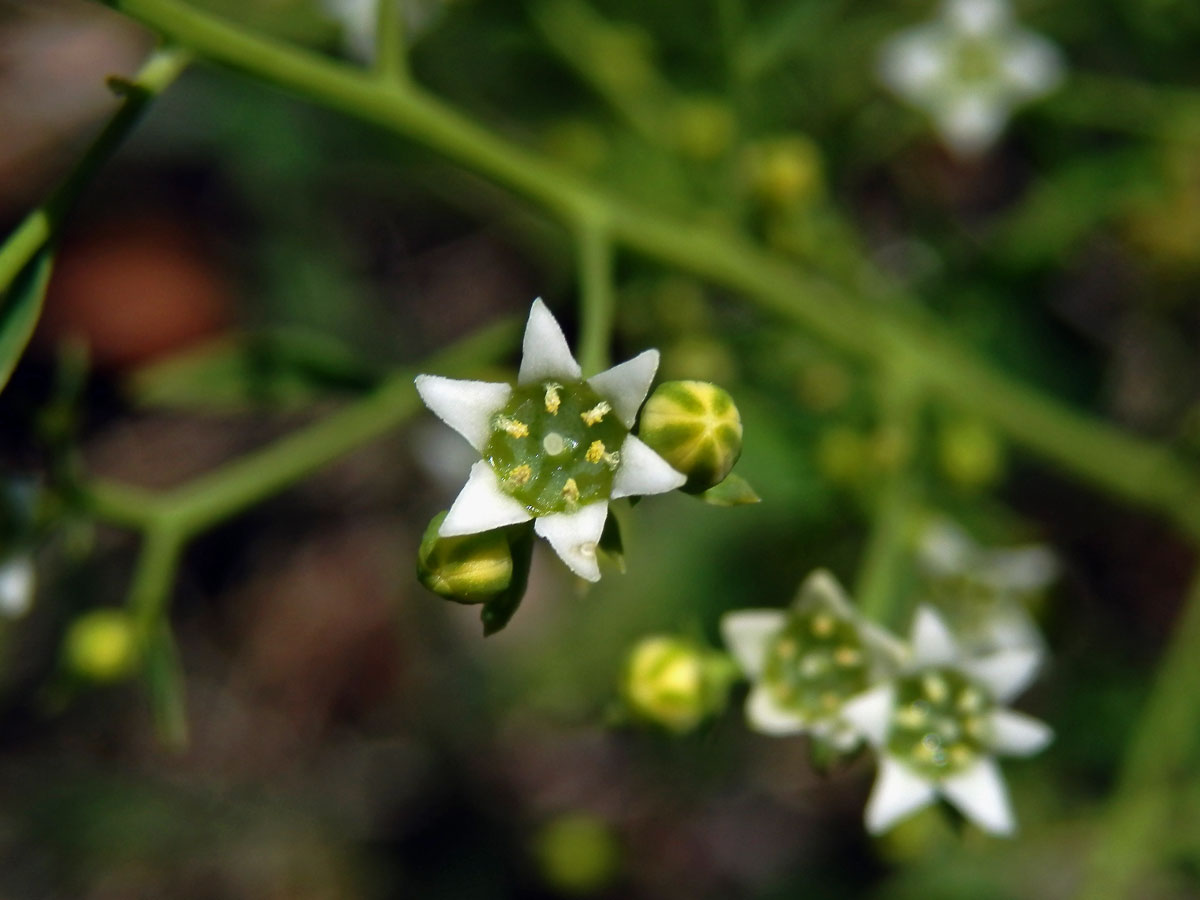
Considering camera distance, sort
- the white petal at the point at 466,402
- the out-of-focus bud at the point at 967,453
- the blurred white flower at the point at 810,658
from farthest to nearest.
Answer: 1. the out-of-focus bud at the point at 967,453
2. the blurred white flower at the point at 810,658
3. the white petal at the point at 466,402

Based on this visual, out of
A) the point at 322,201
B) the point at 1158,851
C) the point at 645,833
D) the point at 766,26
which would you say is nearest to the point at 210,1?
the point at 322,201

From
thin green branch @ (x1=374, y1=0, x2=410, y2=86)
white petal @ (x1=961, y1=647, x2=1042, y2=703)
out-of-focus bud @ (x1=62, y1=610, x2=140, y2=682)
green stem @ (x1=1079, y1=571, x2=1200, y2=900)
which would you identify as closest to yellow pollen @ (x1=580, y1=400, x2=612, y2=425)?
thin green branch @ (x1=374, y1=0, x2=410, y2=86)

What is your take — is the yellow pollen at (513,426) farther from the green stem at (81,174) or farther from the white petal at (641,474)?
the green stem at (81,174)

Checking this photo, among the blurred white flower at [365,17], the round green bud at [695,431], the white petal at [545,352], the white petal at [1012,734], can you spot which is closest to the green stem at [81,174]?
the white petal at [545,352]

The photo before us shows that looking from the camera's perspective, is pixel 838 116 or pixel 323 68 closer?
pixel 323 68

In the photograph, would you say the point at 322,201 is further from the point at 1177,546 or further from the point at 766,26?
the point at 1177,546

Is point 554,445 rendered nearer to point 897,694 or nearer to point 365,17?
point 897,694
